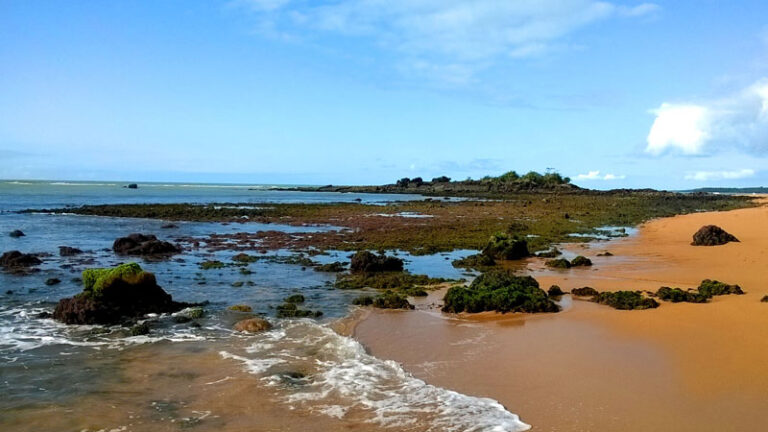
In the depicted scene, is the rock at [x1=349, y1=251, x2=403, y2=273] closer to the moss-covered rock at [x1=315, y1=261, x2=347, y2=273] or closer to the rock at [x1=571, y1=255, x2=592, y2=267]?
the moss-covered rock at [x1=315, y1=261, x2=347, y2=273]

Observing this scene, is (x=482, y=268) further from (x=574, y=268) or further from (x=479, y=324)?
(x=479, y=324)

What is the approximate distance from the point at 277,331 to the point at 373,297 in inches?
147

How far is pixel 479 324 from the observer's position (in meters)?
11.9

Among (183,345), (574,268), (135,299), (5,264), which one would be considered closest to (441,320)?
(183,345)

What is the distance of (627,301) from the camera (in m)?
13.1

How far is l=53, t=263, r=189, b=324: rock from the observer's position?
12.4m

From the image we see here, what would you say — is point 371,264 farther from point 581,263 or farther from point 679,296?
point 679,296

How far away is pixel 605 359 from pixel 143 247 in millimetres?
20657

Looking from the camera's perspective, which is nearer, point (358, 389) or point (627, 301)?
point (358, 389)

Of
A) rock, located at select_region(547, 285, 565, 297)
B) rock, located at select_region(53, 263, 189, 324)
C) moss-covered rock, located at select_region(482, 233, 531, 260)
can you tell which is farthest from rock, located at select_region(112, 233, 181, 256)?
rock, located at select_region(547, 285, 565, 297)

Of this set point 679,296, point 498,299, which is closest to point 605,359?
point 498,299

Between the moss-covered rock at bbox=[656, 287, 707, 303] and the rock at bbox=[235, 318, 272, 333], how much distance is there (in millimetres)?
9491

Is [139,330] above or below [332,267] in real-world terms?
below

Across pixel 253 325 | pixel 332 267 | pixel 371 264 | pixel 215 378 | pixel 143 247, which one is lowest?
pixel 215 378
